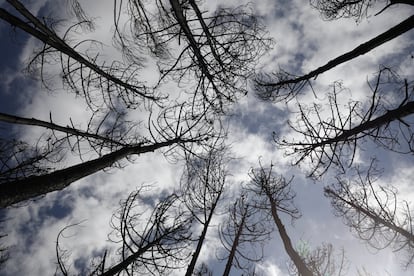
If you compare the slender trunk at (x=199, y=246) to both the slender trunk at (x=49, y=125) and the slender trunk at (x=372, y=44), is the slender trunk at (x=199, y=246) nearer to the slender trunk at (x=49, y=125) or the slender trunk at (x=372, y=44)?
the slender trunk at (x=49, y=125)

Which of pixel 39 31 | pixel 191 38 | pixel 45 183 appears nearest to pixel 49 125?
pixel 39 31

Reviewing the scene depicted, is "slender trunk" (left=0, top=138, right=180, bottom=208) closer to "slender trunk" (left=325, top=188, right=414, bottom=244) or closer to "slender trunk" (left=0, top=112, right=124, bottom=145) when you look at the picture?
"slender trunk" (left=0, top=112, right=124, bottom=145)

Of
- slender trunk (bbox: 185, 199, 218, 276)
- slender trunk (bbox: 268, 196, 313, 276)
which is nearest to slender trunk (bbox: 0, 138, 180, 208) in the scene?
slender trunk (bbox: 185, 199, 218, 276)

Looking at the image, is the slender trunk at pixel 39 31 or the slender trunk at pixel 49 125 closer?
the slender trunk at pixel 39 31

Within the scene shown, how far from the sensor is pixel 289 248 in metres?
7.86

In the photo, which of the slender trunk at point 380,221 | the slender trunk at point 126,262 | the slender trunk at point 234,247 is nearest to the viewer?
the slender trunk at point 126,262

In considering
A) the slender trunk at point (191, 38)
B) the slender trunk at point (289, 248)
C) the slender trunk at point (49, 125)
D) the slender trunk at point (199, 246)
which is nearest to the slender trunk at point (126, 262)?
the slender trunk at point (199, 246)

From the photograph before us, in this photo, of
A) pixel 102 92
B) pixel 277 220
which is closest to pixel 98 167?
pixel 102 92

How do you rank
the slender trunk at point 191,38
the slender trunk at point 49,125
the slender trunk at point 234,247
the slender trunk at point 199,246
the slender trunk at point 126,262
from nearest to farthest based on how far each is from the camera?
the slender trunk at point 191,38, the slender trunk at point 49,125, the slender trunk at point 126,262, the slender trunk at point 199,246, the slender trunk at point 234,247

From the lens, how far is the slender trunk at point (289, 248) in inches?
290

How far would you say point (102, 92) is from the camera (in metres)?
4.36

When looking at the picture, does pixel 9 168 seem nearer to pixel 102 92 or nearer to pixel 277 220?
pixel 102 92

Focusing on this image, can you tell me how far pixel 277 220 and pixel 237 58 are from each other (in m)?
6.97

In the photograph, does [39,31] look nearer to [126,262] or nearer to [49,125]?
[49,125]
